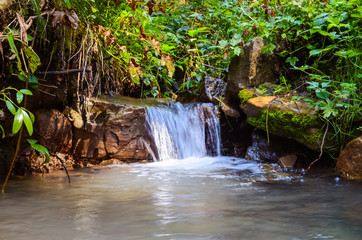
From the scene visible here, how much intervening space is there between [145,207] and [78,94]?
261cm

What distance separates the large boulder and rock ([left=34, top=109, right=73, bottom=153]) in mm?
143

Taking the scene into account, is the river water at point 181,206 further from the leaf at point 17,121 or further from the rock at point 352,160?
the leaf at point 17,121

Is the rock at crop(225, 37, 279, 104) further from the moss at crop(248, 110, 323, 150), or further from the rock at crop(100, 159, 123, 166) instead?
the rock at crop(100, 159, 123, 166)

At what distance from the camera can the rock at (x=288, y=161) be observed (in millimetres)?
4477

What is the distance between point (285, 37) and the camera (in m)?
5.26

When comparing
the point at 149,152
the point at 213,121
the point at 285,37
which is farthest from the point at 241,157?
the point at 285,37

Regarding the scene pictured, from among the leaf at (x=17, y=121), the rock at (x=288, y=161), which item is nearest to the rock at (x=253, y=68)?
the rock at (x=288, y=161)

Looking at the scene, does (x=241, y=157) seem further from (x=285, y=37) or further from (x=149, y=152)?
(x=285, y=37)

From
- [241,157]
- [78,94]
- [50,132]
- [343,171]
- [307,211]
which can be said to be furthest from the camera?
[241,157]

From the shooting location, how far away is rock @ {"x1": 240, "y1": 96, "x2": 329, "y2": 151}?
14.0 ft

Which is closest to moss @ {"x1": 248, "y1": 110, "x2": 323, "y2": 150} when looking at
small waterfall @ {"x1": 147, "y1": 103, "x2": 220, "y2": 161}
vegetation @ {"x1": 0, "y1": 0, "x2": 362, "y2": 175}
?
vegetation @ {"x1": 0, "y1": 0, "x2": 362, "y2": 175}

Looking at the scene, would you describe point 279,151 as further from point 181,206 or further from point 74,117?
point 74,117

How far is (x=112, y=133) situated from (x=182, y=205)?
95.6 inches

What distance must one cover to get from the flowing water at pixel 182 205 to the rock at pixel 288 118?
546mm
